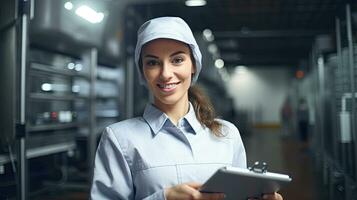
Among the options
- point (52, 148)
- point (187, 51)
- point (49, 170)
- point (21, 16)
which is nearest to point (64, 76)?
point (52, 148)

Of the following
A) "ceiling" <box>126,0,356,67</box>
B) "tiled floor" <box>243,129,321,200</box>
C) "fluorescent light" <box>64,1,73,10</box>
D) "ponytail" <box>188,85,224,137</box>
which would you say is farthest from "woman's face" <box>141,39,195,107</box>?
"tiled floor" <box>243,129,321,200</box>

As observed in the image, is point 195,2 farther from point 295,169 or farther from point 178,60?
point 295,169

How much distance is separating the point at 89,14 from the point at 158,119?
103 inches

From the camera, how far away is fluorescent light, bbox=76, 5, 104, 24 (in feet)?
11.0

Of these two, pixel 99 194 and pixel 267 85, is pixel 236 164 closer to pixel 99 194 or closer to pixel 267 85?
pixel 99 194

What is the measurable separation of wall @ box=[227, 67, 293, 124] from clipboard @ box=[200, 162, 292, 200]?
16894mm

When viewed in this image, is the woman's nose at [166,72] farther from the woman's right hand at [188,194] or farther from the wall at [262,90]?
the wall at [262,90]

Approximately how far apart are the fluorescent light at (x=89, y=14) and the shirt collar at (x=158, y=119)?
2420 mm

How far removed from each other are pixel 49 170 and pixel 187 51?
3.08m

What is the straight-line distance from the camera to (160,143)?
1.17 m

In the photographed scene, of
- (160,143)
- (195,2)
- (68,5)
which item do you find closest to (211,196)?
(160,143)

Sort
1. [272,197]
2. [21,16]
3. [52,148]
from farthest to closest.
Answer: [52,148], [21,16], [272,197]

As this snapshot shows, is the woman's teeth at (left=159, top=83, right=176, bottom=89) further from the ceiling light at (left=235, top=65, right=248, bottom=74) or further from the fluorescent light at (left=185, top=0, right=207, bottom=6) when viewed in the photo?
the ceiling light at (left=235, top=65, right=248, bottom=74)

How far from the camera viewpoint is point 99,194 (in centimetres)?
110
